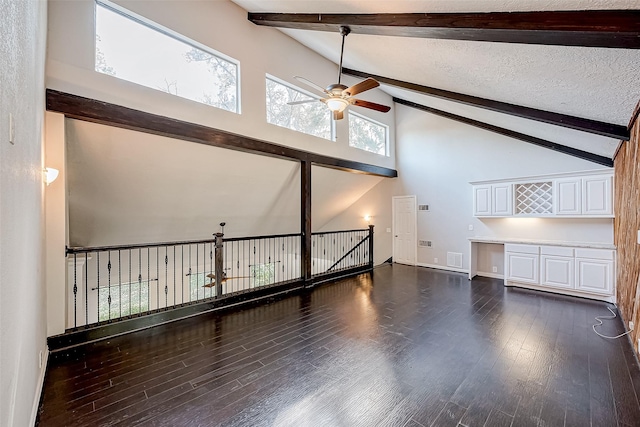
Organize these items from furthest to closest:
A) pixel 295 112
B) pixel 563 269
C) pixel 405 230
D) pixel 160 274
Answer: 1. pixel 405 230
2. pixel 160 274
3. pixel 295 112
4. pixel 563 269

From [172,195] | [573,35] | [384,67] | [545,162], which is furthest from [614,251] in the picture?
[172,195]

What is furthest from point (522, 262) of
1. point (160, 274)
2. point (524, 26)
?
point (160, 274)

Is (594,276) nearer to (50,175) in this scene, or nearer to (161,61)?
(161,61)

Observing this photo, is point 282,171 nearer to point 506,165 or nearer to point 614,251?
point 506,165

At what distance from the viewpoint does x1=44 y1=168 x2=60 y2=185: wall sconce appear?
113 inches

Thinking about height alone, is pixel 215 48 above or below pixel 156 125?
above

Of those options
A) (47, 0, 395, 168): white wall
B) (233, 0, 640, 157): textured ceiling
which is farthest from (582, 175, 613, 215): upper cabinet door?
(47, 0, 395, 168): white wall

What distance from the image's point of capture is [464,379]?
2.62m

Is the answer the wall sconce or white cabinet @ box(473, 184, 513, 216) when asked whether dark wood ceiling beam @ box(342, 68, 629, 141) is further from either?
the wall sconce

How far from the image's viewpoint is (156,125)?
147 inches

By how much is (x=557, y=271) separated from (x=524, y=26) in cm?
493

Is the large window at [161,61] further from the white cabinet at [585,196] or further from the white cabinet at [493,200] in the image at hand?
the white cabinet at [585,196]

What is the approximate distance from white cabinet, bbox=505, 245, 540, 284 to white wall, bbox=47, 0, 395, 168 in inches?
158

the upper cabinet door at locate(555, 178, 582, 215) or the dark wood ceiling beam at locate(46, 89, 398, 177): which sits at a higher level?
the dark wood ceiling beam at locate(46, 89, 398, 177)
